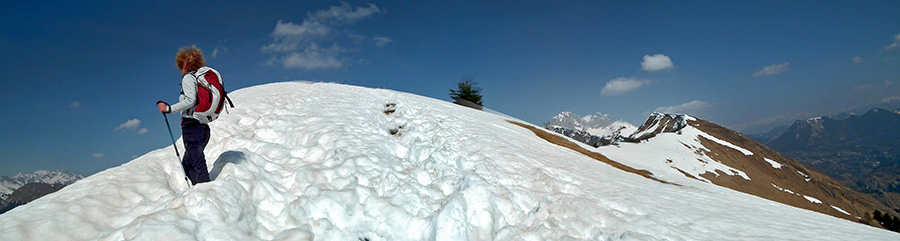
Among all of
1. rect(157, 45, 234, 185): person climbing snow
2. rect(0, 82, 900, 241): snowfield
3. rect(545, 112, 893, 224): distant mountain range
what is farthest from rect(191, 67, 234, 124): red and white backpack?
rect(545, 112, 893, 224): distant mountain range

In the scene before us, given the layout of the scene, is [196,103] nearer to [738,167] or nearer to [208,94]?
[208,94]

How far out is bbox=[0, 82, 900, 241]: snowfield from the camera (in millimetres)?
5766

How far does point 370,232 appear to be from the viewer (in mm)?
6586

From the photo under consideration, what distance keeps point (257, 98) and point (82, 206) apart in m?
13.8

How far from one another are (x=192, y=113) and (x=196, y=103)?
0.94 feet

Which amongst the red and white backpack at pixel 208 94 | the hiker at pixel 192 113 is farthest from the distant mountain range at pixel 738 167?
the hiker at pixel 192 113

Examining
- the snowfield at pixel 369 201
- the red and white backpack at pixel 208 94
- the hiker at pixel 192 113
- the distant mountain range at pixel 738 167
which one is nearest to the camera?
the snowfield at pixel 369 201

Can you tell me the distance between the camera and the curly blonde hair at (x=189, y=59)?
719 cm

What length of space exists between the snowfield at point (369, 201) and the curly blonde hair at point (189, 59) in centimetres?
238

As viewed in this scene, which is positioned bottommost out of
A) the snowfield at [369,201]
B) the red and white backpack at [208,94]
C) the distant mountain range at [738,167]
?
the snowfield at [369,201]

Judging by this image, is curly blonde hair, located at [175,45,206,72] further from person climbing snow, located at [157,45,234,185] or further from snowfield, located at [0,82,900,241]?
snowfield, located at [0,82,900,241]

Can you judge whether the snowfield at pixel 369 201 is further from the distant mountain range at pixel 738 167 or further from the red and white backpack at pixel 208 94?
the distant mountain range at pixel 738 167

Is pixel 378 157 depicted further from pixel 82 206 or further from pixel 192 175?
pixel 82 206

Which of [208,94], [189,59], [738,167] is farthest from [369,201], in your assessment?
[738,167]
